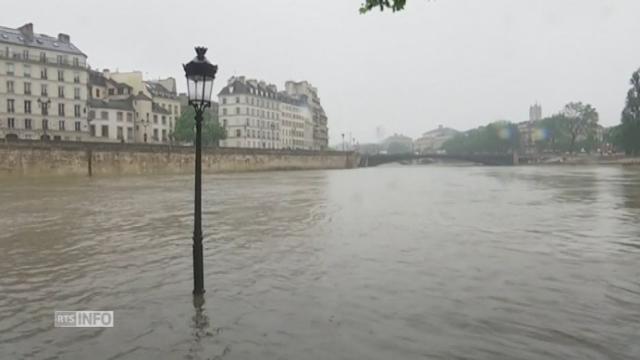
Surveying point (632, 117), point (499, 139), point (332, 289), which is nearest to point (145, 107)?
point (632, 117)

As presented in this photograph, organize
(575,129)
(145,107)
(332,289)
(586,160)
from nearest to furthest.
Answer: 1. (332,289)
2. (145,107)
3. (586,160)
4. (575,129)

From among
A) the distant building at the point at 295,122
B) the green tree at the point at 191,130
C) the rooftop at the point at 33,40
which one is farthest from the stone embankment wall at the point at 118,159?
the distant building at the point at 295,122

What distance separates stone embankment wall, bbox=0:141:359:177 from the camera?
5781 centimetres

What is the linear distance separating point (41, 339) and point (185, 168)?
7511 cm

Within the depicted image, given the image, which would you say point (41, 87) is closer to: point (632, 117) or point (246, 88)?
point (246, 88)

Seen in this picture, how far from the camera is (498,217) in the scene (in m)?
20.4

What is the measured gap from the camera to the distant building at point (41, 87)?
253ft

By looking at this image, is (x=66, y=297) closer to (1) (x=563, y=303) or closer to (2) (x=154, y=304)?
(2) (x=154, y=304)

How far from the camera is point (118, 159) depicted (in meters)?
68.7

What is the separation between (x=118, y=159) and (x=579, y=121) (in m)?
117

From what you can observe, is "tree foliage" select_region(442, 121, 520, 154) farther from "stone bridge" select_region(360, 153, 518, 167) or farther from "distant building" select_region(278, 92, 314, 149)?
"distant building" select_region(278, 92, 314, 149)

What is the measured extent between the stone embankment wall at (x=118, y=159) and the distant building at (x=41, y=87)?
16851 millimetres

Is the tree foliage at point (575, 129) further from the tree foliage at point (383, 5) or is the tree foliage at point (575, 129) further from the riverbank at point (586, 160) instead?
the tree foliage at point (383, 5)

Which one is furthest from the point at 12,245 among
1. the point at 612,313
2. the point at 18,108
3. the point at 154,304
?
the point at 18,108
